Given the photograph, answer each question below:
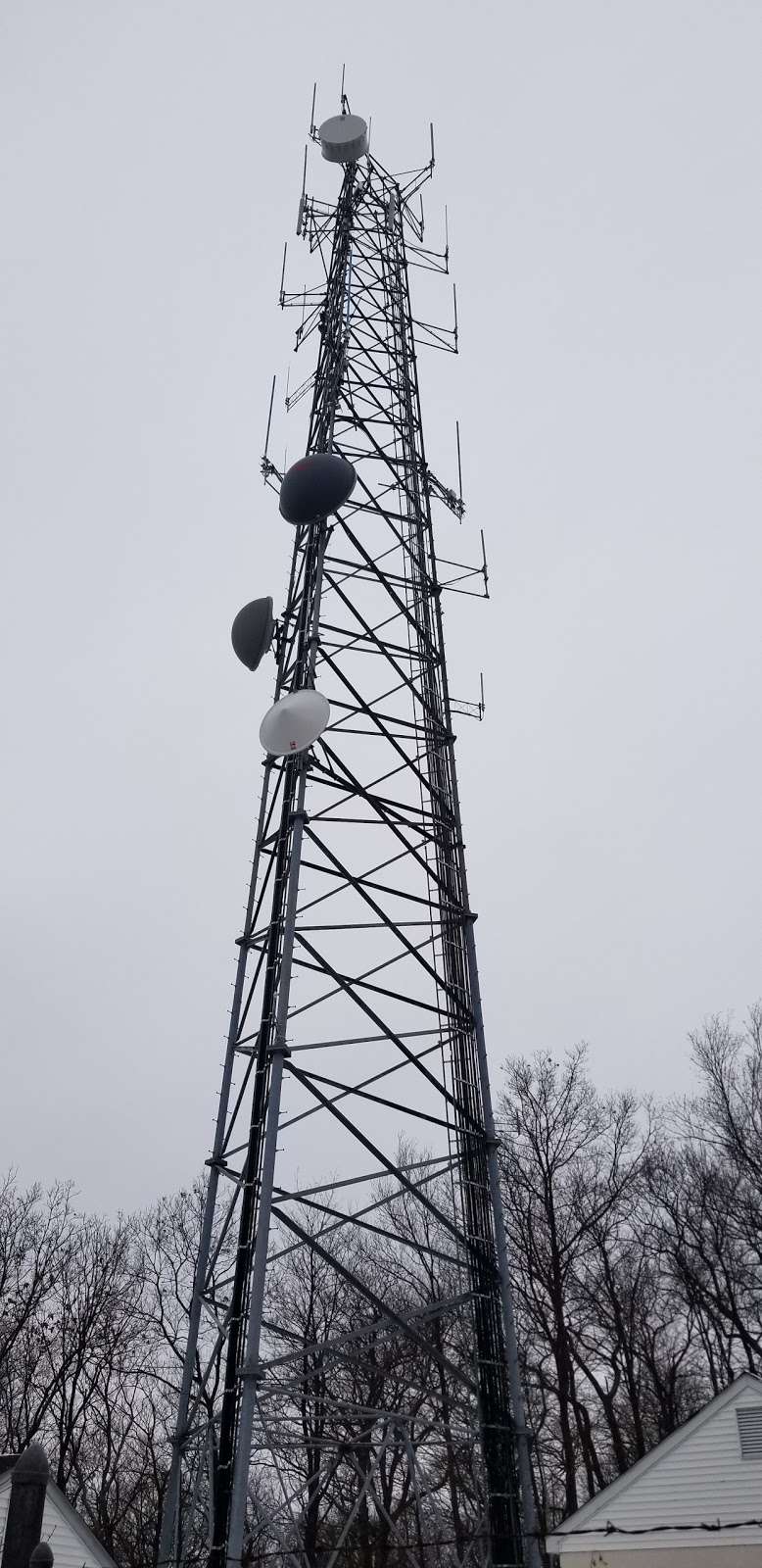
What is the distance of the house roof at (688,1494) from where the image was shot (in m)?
12.5

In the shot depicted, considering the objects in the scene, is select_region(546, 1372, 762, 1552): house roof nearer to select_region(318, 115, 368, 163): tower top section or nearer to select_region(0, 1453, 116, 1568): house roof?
select_region(0, 1453, 116, 1568): house roof

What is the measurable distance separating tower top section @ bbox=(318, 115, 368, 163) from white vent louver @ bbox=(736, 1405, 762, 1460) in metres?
19.5

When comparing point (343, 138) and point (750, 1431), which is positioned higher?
point (343, 138)

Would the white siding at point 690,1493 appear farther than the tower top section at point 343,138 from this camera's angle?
No

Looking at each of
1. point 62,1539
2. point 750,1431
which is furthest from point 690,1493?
point 62,1539

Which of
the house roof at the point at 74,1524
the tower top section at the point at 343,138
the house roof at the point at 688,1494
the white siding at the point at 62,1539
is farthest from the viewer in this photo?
the tower top section at the point at 343,138

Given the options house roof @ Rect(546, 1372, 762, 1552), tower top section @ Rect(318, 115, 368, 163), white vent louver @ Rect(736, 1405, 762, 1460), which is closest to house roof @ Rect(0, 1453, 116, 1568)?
house roof @ Rect(546, 1372, 762, 1552)

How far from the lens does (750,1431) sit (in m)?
12.8

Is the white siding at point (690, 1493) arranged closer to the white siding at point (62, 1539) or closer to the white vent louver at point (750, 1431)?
the white vent louver at point (750, 1431)

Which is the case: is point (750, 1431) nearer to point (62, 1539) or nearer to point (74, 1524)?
point (62, 1539)

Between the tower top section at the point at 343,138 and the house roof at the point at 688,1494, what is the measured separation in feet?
63.0

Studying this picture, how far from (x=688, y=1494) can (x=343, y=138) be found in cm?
2031

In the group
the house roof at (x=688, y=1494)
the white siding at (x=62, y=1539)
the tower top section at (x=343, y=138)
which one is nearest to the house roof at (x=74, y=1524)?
the white siding at (x=62, y=1539)

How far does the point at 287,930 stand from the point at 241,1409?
14.3 ft
